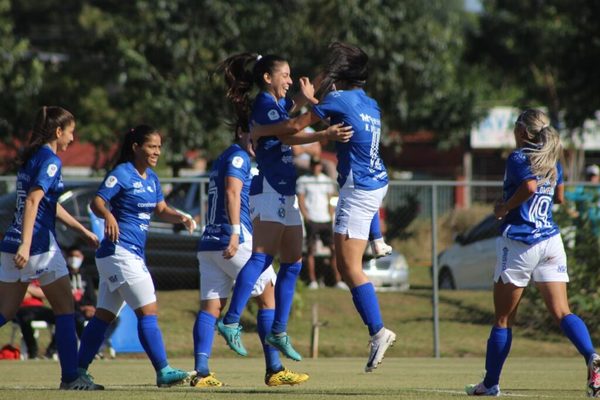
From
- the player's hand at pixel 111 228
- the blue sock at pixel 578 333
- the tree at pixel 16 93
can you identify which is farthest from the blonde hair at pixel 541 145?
the tree at pixel 16 93

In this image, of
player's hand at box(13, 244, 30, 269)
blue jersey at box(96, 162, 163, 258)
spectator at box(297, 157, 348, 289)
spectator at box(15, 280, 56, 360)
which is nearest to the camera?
player's hand at box(13, 244, 30, 269)

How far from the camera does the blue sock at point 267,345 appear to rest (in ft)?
30.4

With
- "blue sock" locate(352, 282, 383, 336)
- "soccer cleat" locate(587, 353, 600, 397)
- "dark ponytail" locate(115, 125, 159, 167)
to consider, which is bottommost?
"soccer cleat" locate(587, 353, 600, 397)

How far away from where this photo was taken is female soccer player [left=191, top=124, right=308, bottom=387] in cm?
920

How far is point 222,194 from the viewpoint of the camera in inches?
370

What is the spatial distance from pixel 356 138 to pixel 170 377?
228 centimetres

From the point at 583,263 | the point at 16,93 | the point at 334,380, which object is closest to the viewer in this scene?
the point at 334,380

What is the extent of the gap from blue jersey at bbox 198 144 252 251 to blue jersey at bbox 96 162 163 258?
0.56m

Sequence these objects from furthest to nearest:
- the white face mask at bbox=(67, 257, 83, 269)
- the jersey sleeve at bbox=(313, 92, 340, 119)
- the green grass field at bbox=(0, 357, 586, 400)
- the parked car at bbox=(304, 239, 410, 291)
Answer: the parked car at bbox=(304, 239, 410, 291) < the white face mask at bbox=(67, 257, 83, 269) < the jersey sleeve at bbox=(313, 92, 340, 119) < the green grass field at bbox=(0, 357, 586, 400)

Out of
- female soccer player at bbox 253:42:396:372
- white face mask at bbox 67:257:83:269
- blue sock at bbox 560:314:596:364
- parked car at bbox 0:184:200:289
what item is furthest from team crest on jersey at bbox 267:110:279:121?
parked car at bbox 0:184:200:289

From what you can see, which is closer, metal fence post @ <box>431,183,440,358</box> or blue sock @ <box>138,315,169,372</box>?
blue sock @ <box>138,315,169,372</box>

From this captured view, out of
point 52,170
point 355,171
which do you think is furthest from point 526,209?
point 52,170

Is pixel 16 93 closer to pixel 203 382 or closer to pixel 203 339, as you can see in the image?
pixel 203 339

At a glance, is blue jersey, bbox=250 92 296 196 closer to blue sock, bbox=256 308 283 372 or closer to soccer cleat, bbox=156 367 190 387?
blue sock, bbox=256 308 283 372
